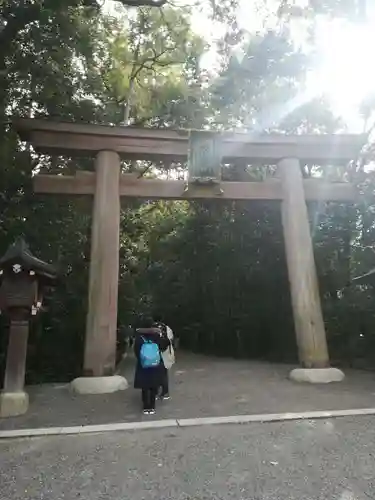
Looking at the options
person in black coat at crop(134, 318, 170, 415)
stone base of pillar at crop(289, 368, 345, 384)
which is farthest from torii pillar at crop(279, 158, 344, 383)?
person in black coat at crop(134, 318, 170, 415)

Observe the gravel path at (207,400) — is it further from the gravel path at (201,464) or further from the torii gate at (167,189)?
the gravel path at (201,464)

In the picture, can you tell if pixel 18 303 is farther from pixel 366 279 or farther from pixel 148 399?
pixel 366 279

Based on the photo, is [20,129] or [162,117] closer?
[20,129]

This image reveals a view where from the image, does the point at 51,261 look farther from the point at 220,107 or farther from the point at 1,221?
the point at 220,107

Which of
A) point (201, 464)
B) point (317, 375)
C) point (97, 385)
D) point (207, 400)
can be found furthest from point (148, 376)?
point (317, 375)

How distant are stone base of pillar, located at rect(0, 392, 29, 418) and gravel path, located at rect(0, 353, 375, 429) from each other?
0.45 feet

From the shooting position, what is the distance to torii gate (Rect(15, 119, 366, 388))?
7629 mm

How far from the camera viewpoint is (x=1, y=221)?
9.08 metres

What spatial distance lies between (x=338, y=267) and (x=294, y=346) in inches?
100

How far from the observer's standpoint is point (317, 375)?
7.50m

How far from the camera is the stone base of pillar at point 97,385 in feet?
22.7

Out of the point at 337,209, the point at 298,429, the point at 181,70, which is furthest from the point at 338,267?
the point at 181,70

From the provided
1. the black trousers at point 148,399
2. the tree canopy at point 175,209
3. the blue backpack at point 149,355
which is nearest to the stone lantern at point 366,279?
the tree canopy at point 175,209

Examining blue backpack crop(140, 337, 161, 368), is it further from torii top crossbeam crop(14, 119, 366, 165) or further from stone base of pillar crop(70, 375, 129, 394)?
torii top crossbeam crop(14, 119, 366, 165)
